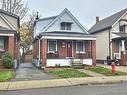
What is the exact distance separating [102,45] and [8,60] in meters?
15.7

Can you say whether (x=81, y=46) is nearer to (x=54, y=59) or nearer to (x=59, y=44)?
(x=59, y=44)

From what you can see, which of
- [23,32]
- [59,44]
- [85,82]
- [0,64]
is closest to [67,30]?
[59,44]

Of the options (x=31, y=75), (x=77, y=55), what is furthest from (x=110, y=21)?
(x=31, y=75)

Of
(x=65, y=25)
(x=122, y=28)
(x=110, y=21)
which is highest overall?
(x=110, y=21)

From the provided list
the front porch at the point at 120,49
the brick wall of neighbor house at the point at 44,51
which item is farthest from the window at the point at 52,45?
the front porch at the point at 120,49

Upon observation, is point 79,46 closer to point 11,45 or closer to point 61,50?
point 61,50

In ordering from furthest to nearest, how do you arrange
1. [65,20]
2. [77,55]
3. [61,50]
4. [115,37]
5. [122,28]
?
[122,28] → [115,37] → [65,20] → [77,55] → [61,50]

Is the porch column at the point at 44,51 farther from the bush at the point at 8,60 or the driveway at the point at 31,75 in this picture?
the bush at the point at 8,60

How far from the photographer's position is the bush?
26609 mm

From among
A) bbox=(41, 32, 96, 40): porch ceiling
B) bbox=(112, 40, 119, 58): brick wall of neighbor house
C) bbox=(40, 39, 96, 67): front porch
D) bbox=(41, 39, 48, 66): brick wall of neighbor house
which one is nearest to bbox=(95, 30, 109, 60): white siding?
bbox=(112, 40, 119, 58): brick wall of neighbor house

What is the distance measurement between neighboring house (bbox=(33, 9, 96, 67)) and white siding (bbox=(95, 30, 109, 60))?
13.7 ft

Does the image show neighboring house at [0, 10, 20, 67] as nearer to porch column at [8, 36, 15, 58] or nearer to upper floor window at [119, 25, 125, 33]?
porch column at [8, 36, 15, 58]

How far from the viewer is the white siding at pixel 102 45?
122 feet

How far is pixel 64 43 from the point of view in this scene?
3222 centimetres
